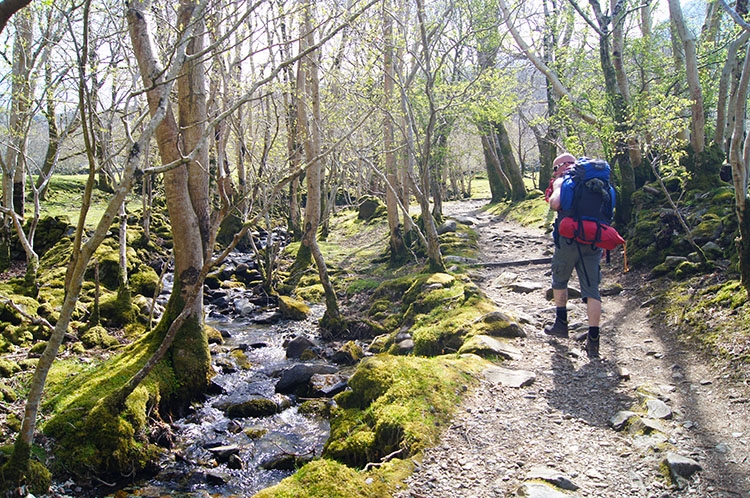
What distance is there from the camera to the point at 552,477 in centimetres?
349

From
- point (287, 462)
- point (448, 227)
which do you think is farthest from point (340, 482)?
point (448, 227)

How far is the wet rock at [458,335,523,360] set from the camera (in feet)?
20.2

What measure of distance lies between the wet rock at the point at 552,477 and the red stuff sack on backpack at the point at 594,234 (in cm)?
301

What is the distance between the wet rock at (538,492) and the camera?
10.7 feet

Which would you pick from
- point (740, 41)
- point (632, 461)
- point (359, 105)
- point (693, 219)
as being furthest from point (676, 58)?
point (632, 461)

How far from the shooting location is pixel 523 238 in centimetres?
1562

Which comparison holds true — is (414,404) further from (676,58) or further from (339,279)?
(676,58)

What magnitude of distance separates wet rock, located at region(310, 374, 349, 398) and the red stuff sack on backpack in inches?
151

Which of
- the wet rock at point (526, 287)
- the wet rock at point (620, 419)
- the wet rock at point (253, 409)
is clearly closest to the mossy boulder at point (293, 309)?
the wet rock at point (526, 287)

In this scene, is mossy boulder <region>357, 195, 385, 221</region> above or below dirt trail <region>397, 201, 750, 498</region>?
above

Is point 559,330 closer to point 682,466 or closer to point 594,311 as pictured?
point 594,311

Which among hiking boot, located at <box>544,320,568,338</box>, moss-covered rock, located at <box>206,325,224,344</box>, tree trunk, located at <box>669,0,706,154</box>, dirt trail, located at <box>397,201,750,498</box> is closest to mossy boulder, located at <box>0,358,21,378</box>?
moss-covered rock, located at <box>206,325,224,344</box>

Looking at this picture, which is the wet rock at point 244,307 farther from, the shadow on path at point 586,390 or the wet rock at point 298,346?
the shadow on path at point 586,390

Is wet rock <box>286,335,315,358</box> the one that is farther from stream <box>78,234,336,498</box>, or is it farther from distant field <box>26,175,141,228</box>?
distant field <box>26,175,141,228</box>
